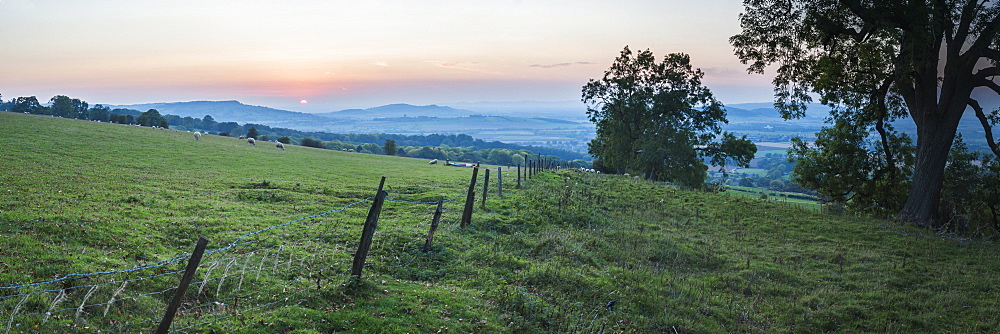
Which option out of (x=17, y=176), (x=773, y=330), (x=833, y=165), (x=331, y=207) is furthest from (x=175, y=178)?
(x=833, y=165)

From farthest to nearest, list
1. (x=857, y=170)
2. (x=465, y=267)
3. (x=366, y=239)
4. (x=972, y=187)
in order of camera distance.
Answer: (x=857, y=170) → (x=972, y=187) → (x=465, y=267) → (x=366, y=239)

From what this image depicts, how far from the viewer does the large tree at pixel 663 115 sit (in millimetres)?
49812

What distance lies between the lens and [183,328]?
23.6 feet

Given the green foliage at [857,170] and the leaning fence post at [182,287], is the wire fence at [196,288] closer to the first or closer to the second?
the leaning fence post at [182,287]

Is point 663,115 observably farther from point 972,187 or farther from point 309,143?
point 309,143

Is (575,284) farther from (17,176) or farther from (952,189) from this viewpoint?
(952,189)

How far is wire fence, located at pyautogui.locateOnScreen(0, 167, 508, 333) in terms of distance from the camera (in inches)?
287

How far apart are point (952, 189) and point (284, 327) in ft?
110

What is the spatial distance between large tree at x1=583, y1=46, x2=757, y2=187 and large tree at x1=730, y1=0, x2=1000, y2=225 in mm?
24691

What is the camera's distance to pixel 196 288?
902cm

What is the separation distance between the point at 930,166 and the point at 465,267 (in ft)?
62.7

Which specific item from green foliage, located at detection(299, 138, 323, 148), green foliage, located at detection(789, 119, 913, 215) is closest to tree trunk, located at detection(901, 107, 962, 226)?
green foliage, located at detection(789, 119, 913, 215)

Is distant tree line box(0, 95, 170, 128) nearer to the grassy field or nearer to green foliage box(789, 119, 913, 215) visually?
the grassy field

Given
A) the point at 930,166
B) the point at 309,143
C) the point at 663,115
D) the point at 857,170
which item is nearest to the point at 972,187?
the point at 857,170
